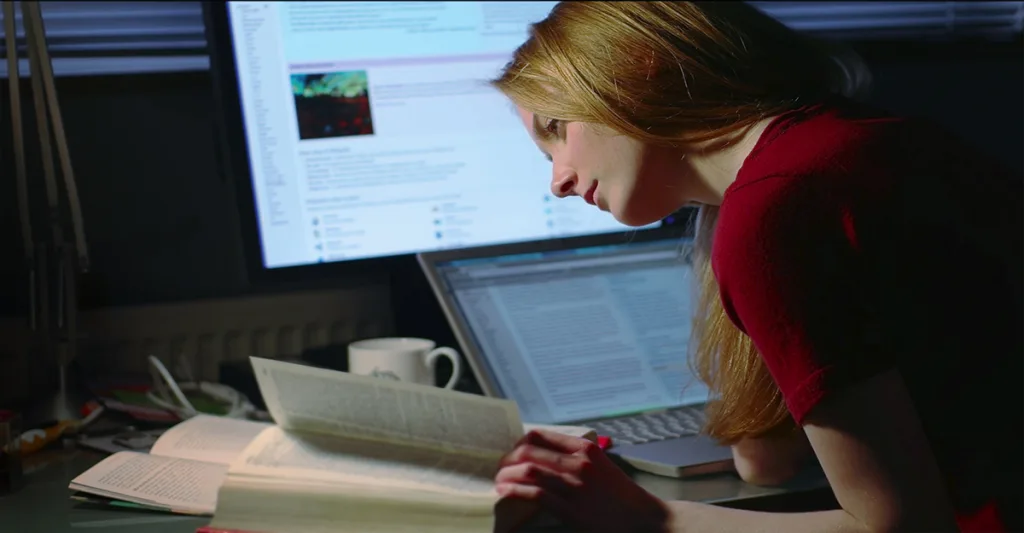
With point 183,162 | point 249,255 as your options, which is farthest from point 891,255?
point 183,162

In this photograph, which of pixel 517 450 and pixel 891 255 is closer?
pixel 891 255

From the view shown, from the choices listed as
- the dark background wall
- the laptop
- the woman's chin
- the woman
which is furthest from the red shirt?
the dark background wall

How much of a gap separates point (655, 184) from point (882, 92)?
93 centimetres

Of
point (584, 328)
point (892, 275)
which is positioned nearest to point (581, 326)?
point (584, 328)

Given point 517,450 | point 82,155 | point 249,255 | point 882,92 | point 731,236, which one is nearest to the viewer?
point 731,236

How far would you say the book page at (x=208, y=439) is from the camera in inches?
36.3

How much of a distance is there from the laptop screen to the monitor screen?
0.27 feet

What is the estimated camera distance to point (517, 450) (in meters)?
0.80

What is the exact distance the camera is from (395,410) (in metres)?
0.82

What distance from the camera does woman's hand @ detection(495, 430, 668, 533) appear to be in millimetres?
767

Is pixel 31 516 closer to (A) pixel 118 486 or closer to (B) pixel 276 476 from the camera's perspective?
(A) pixel 118 486

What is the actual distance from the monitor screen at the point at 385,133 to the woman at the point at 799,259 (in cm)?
31

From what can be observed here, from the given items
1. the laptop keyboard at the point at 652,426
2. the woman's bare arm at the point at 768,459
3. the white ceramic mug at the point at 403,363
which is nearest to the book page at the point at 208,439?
the white ceramic mug at the point at 403,363

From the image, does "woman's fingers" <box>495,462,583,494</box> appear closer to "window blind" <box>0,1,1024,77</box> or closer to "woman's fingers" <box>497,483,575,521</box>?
"woman's fingers" <box>497,483,575,521</box>
